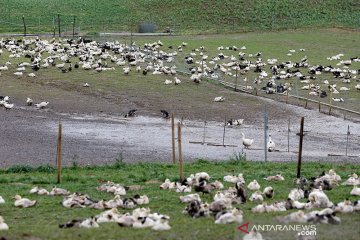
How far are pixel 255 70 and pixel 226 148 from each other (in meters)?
18.5

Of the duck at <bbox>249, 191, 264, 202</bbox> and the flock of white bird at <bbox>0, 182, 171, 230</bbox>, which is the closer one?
the flock of white bird at <bbox>0, 182, 171, 230</bbox>

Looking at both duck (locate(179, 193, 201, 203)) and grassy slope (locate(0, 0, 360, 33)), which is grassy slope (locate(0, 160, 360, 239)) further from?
grassy slope (locate(0, 0, 360, 33))

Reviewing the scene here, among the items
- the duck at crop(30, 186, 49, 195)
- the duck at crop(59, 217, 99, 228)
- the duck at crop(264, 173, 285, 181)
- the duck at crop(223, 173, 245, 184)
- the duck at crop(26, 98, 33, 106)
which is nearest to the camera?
the duck at crop(59, 217, 99, 228)

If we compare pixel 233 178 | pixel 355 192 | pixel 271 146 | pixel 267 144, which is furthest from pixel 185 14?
pixel 355 192

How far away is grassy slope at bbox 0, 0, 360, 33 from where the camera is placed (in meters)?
69.7

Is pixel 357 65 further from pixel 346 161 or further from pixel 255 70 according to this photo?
pixel 346 161

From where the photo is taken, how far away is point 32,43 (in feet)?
179

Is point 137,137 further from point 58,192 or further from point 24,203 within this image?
point 24,203

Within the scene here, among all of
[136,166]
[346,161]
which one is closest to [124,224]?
[136,166]

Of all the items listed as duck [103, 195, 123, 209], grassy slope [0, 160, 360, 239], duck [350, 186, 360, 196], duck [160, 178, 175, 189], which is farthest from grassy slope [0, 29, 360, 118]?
duck [103, 195, 123, 209]

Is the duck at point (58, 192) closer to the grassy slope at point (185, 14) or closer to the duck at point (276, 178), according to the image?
the duck at point (276, 178)

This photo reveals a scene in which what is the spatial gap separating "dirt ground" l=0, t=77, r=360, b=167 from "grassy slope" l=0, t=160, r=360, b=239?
2.39m

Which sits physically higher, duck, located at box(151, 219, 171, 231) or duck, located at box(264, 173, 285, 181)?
duck, located at box(151, 219, 171, 231)

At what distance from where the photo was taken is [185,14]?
73.1 meters
